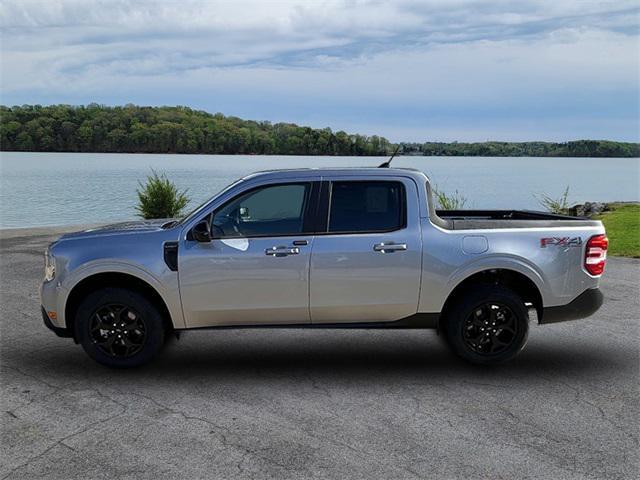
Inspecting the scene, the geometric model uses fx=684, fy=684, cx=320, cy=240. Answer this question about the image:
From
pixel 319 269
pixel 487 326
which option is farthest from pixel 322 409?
pixel 487 326

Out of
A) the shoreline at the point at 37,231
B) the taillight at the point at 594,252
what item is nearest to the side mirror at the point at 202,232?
the taillight at the point at 594,252

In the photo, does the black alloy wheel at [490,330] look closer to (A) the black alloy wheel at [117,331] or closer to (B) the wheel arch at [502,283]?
(B) the wheel arch at [502,283]

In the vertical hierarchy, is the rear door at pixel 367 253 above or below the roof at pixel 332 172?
below

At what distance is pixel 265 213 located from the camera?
20.8ft

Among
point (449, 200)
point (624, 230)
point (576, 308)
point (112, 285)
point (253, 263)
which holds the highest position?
point (253, 263)

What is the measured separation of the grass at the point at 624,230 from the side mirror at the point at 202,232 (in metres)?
11.0

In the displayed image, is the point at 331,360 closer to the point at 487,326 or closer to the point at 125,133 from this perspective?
the point at 487,326

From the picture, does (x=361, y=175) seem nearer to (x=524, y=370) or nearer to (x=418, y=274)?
(x=418, y=274)

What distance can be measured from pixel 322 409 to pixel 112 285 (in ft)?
7.94

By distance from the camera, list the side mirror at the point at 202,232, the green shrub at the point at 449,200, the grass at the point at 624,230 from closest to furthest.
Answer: the side mirror at the point at 202,232 < the grass at the point at 624,230 < the green shrub at the point at 449,200

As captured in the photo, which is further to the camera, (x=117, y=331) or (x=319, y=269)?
(x=117, y=331)

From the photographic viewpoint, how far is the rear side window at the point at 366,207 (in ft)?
20.6

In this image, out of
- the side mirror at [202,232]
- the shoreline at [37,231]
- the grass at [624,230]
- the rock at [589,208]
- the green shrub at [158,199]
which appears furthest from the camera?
the rock at [589,208]

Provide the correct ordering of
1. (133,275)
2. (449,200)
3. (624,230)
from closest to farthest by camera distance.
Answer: (133,275) < (624,230) < (449,200)
